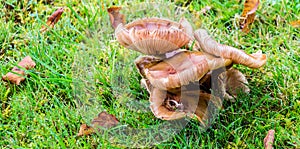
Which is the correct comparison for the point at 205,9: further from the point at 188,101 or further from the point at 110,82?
the point at 188,101

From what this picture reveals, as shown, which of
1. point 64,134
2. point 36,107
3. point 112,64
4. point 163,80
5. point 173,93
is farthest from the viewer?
point 112,64

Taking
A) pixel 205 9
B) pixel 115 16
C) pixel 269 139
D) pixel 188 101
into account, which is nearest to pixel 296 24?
pixel 205 9

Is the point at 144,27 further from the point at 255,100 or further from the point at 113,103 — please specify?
the point at 255,100

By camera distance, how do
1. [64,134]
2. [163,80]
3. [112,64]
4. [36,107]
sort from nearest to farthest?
[163,80]
[64,134]
[36,107]
[112,64]

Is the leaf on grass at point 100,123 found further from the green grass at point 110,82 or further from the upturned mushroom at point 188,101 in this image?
the upturned mushroom at point 188,101

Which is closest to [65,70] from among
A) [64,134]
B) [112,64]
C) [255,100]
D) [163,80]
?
[112,64]

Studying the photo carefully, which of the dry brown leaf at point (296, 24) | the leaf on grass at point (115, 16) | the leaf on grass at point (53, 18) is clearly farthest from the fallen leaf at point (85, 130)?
the dry brown leaf at point (296, 24)
